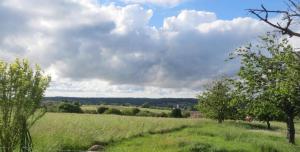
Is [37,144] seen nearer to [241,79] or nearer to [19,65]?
[19,65]

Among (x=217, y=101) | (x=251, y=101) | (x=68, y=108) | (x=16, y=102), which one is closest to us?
(x=16, y=102)

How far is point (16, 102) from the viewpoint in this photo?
51.7 ft

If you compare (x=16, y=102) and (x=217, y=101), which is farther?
(x=217, y=101)

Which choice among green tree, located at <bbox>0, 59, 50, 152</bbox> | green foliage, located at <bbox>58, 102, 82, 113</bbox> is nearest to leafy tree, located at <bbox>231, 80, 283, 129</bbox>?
green tree, located at <bbox>0, 59, 50, 152</bbox>

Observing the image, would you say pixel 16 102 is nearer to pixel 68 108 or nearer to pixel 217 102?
pixel 217 102

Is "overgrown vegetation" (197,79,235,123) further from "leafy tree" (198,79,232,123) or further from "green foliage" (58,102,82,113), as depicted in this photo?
"green foliage" (58,102,82,113)

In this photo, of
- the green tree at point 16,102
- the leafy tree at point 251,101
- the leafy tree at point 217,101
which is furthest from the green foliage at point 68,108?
the green tree at point 16,102

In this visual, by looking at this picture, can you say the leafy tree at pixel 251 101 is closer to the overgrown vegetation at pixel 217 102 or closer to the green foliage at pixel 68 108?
the overgrown vegetation at pixel 217 102

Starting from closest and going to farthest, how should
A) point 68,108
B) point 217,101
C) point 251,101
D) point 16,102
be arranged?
point 16,102, point 251,101, point 217,101, point 68,108

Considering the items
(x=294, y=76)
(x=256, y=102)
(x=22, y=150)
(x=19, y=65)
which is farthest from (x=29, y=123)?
(x=256, y=102)

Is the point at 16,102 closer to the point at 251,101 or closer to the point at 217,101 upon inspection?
the point at 251,101

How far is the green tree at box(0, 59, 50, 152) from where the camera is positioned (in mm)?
15727

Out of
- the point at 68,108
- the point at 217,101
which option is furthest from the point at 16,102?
the point at 68,108

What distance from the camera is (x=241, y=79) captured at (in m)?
39.9
